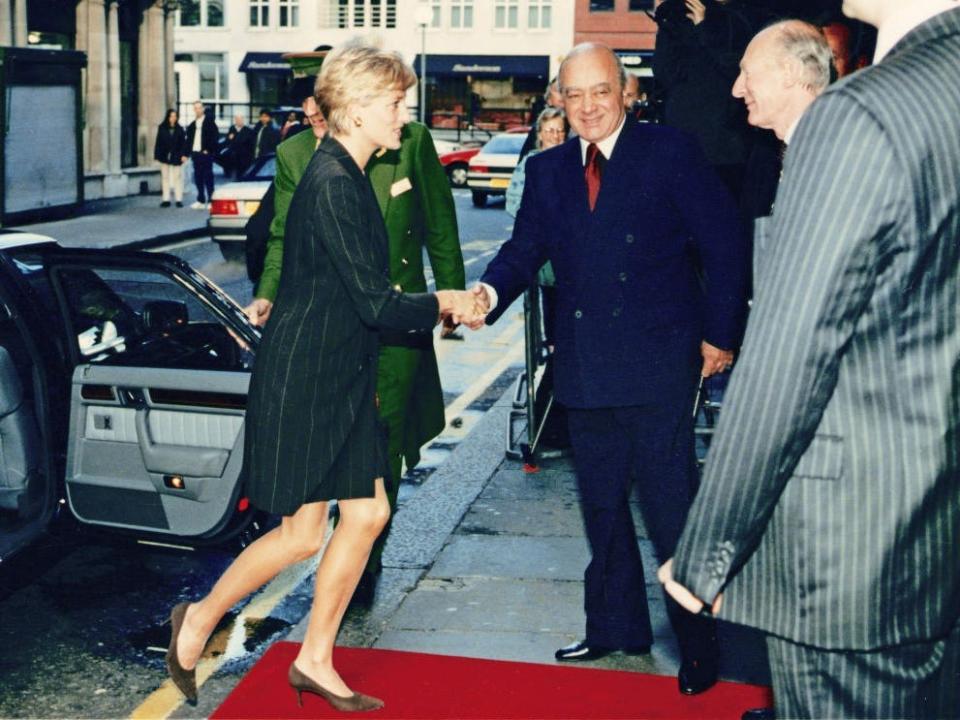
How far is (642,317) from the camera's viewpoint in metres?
4.06

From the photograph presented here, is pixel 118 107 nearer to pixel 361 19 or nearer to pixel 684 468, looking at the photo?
pixel 684 468

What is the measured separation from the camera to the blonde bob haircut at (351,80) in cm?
384

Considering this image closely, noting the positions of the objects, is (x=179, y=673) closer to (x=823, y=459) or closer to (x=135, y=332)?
(x=135, y=332)

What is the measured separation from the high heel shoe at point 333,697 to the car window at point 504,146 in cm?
2349

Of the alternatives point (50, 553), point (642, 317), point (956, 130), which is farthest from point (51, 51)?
point (956, 130)

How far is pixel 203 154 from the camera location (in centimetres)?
2372

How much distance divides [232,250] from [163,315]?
11.3m

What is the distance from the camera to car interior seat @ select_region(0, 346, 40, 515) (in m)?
4.83

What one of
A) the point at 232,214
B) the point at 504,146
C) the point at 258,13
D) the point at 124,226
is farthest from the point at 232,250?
the point at 258,13

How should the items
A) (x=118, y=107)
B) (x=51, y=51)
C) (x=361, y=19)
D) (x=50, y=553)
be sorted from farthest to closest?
(x=361, y=19) < (x=118, y=107) < (x=51, y=51) < (x=50, y=553)

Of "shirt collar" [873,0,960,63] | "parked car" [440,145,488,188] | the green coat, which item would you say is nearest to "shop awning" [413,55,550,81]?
"parked car" [440,145,488,188]

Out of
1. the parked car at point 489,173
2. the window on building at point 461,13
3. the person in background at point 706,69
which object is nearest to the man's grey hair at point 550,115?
the person in background at point 706,69

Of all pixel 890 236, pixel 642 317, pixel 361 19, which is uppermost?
pixel 361 19

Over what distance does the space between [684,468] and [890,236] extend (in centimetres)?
225
